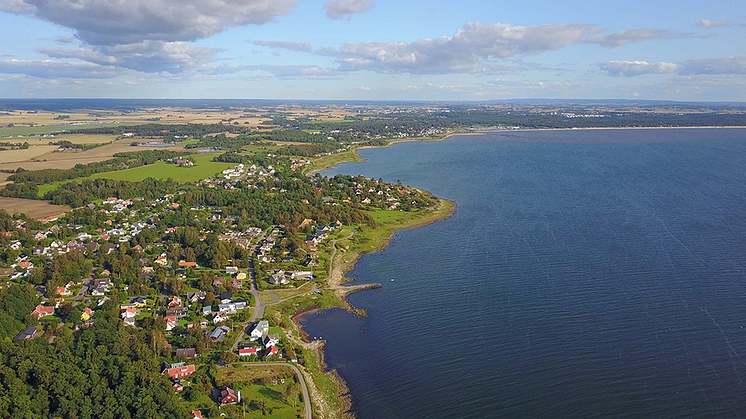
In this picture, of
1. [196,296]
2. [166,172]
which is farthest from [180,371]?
[166,172]

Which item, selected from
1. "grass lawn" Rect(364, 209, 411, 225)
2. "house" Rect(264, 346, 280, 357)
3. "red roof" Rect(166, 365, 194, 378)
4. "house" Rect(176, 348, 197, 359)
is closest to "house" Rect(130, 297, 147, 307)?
"house" Rect(176, 348, 197, 359)

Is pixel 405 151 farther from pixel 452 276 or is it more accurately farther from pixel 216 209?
pixel 452 276

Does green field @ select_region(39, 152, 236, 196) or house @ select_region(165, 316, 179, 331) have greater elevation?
green field @ select_region(39, 152, 236, 196)

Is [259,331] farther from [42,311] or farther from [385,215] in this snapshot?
[385,215]

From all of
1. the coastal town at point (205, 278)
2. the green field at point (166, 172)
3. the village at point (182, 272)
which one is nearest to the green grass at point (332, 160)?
the green field at point (166, 172)

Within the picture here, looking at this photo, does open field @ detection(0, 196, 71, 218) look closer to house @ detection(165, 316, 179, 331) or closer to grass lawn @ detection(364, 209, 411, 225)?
house @ detection(165, 316, 179, 331)

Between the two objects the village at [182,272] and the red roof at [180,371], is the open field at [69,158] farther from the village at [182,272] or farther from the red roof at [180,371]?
the red roof at [180,371]
